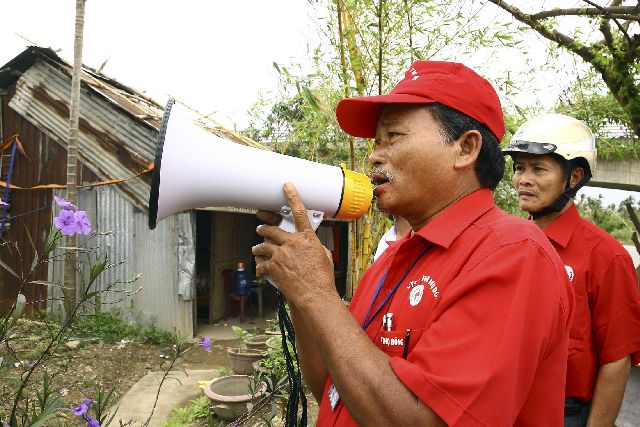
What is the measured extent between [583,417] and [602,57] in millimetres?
2057

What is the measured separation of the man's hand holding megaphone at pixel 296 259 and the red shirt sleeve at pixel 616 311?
139cm

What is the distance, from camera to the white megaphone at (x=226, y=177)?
144 centimetres

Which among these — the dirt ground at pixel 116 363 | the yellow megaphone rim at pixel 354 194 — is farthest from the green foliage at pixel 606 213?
the yellow megaphone rim at pixel 354 194

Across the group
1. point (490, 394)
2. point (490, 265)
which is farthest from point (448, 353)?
point (490, 265)

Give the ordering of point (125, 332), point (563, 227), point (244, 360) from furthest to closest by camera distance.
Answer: point (125, 332) < point (244, 360) < point (563, 227)

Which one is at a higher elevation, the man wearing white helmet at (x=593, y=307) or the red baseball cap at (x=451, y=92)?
the red baseball cap at (x=451, y=92)

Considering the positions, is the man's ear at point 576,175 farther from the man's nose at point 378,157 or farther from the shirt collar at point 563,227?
the man's nose at point 378,157

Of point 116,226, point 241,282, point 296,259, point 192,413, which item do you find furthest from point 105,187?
point 296,259

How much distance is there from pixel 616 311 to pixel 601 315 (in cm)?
6

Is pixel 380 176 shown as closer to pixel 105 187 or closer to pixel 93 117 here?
pixel 105 187

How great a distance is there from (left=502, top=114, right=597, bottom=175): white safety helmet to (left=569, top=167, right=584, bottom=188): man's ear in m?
0.04

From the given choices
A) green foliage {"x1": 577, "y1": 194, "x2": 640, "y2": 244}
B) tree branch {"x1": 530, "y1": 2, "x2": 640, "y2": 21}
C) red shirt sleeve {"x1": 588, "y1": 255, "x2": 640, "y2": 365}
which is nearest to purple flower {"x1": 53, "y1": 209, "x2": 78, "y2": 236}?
red shirt sleeve {"x1": 588, "y1": 255, "x2": 640, "y2": 365}

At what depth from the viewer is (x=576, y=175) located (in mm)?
2436

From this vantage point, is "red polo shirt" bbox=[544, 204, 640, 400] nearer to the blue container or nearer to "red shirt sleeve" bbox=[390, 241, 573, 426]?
"red shirt sleeve" bbox=[390, 241, 573, 426]
